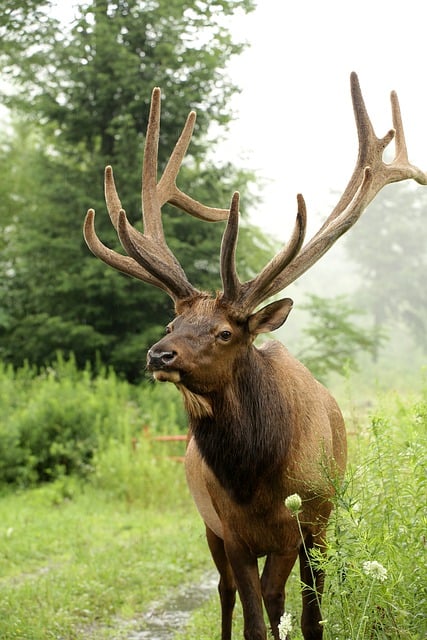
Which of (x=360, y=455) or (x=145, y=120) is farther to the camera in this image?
(x=145, y=120)

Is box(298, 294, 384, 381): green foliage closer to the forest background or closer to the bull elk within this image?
the forest background

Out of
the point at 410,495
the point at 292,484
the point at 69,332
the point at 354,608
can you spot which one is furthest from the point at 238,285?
the point at 69,332

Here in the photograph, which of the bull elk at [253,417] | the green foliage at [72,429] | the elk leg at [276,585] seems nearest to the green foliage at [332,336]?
the green foliage at [72,429]

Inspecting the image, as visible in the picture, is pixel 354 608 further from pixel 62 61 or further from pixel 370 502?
pixel 62 61

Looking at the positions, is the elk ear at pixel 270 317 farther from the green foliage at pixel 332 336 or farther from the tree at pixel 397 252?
the tree at pixel 397 252

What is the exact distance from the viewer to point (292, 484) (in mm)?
4246

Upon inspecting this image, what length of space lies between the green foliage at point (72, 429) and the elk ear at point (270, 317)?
6.44 metres

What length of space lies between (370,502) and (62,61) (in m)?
12.6

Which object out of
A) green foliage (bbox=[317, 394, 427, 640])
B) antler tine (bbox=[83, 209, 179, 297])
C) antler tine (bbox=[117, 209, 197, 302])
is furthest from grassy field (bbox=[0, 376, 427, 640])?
antler tine (bbox=[83, 209, 179, 297])

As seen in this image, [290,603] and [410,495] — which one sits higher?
[410,495]

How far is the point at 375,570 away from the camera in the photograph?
3.29 m

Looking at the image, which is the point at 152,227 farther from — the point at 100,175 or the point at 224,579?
the point at 100,175

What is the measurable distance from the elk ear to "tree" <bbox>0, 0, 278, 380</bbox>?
9884mm

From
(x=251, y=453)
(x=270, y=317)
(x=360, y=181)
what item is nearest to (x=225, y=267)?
(x=270, y=317)
